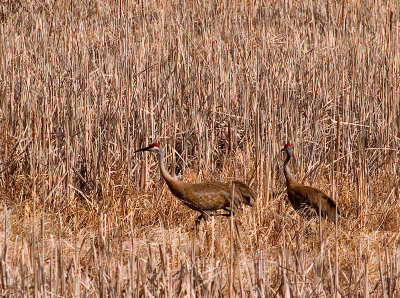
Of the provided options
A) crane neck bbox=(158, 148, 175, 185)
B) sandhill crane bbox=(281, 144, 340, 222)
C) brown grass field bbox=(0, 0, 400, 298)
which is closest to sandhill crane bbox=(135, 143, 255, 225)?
crane neck bbox=(158, 148, 175, 185)

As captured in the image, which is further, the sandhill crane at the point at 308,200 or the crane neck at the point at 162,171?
the crane neck at the point at 162,171

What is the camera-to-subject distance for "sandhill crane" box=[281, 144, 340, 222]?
5098 millimetres

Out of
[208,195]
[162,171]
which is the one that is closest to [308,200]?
[208,195]

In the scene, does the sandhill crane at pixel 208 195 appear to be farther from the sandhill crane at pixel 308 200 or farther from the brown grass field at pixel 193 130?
the sandhill crane at pixel 308 200

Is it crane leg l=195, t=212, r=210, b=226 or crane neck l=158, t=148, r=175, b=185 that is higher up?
crane neck l=158, t=148, r=175, b=185

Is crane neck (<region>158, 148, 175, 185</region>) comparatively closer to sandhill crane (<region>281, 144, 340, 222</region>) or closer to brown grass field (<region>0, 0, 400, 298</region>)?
brown grass field (<region>0, 0, 400, 298</region>)

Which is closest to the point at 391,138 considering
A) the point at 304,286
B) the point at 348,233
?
the point at 348,233

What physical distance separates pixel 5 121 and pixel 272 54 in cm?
248

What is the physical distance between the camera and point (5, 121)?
5.99m

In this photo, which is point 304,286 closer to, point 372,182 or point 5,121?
point 372,182

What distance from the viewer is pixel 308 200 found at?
203 inches

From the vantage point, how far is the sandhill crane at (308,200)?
16.7 feet

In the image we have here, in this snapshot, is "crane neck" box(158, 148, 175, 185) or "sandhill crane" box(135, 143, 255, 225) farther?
"crane neck" box(158, 148, 175, 185)

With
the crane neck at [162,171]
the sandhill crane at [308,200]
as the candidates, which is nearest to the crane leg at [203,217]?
the crane neck at [162,171]
